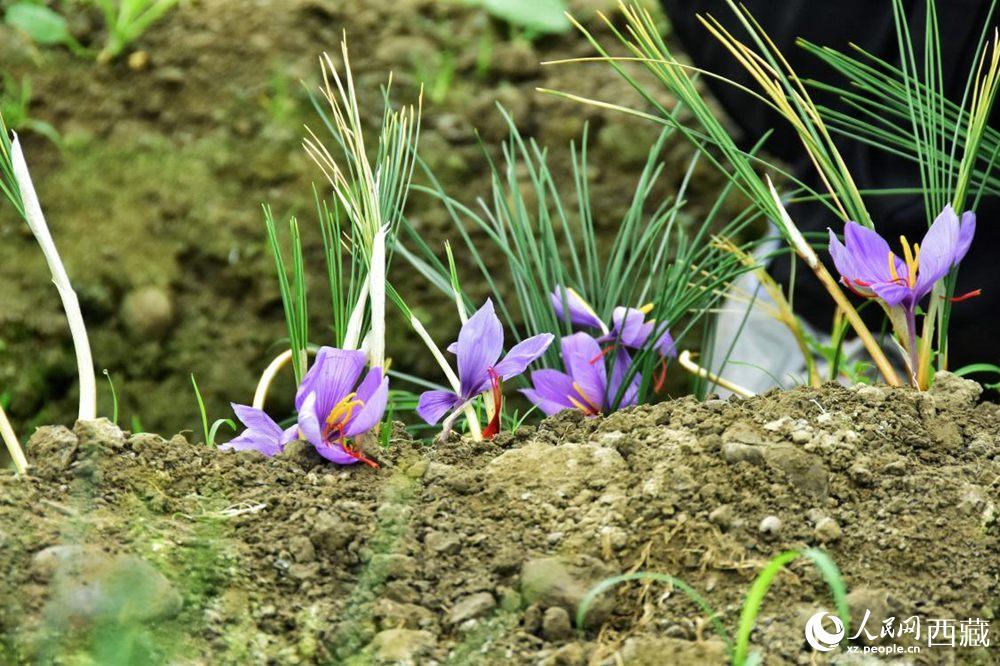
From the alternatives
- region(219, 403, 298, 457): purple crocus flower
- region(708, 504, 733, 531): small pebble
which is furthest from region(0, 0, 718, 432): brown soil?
region(708, 504, 733, 531): small pebble

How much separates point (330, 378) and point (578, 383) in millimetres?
292

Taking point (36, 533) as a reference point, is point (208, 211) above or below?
below

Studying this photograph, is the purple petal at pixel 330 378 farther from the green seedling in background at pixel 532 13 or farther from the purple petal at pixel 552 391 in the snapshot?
the green seedling in background at pixel 532 13

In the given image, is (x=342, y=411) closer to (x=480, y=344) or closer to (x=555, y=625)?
(x=480, y=344)

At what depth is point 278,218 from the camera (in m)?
2.38

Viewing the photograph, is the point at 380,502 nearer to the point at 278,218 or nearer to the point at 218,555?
the point at 218,555

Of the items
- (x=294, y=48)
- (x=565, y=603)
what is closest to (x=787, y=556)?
(x=565, y=603)

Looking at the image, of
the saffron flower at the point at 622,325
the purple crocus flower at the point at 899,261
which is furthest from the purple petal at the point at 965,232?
the saffron flower at the point at 622,325

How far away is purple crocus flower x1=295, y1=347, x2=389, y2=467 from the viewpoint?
936 millimetres

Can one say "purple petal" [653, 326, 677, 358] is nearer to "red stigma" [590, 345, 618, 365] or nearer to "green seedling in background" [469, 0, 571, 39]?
"red stigma" [590, 345, 618, 365]

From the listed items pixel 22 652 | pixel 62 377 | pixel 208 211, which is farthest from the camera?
pixel 208 211

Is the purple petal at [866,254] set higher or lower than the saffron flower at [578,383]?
higher

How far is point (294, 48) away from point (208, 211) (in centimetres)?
43

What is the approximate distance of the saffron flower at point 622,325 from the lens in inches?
46.8
